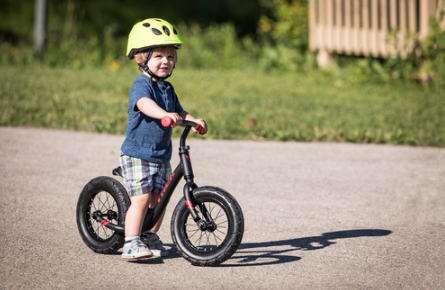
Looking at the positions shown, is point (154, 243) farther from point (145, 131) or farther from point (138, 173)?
point (145, 131)

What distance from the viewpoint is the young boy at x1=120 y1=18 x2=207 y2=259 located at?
11.1 ft

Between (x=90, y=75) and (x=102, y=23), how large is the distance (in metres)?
6.96

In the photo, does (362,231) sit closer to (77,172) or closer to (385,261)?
(385,261)

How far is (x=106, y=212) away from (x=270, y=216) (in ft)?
4.25

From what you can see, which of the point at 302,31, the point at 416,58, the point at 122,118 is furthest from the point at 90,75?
the point at 416,58

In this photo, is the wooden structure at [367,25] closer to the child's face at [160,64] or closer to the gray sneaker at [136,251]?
the child's face at [160,64]

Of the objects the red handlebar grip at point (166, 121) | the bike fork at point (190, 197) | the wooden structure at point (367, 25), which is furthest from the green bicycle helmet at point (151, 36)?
the wooden structure at point (367, 25)

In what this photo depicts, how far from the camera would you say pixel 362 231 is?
415 cm

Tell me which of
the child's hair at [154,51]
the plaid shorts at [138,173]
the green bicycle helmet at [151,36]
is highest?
the green bicycle helmet at [151,36]

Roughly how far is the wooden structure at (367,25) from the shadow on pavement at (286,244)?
21.5ft

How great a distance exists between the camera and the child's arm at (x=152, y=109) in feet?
10.5

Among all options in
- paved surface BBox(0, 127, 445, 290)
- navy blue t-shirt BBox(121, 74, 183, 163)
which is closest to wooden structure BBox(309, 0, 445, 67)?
paved surface BBox(0, 127, 445, 290)

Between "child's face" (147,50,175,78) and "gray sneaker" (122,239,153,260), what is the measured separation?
3.30ft

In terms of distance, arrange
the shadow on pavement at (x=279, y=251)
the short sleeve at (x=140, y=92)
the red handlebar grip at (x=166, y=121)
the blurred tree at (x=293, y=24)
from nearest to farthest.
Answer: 1. the red handlebar grip at (x=166, y=121)
2. the short sleeve at (x=140, y=92)
3. the shadow on pavement at (x=279, y=251)
4. the blurred tree at (x=293, y=24)
